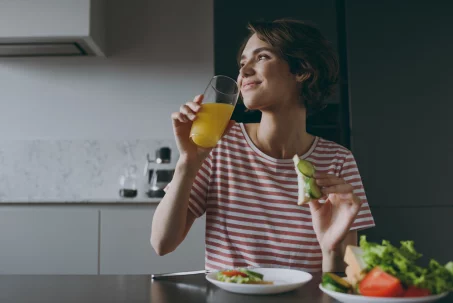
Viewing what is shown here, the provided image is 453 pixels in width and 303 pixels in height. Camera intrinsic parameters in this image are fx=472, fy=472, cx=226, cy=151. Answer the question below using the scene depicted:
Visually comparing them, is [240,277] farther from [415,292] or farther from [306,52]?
[306,52]

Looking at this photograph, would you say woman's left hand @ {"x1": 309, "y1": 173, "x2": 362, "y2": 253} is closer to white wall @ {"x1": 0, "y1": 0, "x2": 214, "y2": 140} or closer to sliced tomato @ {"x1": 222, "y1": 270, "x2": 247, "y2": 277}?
sliced tomato @ {"x1": 222, "y1": 270, "x2": 247, "y2": 277}

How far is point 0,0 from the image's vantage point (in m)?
2.73

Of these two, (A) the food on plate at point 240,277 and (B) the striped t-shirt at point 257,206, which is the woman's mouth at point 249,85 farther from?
(A) the food on plate at point 240,277

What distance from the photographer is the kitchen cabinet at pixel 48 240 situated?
2479 millimetres

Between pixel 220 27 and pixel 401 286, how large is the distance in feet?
7.57

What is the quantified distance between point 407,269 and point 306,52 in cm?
90

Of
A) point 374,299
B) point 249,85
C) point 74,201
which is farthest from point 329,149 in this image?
point 74,201

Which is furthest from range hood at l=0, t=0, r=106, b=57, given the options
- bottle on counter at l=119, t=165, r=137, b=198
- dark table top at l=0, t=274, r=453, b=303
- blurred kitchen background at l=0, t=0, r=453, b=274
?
dark table top at l=0, t=274, r=453, b=303

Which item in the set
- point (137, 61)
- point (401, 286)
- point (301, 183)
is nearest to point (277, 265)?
point (301, 183)

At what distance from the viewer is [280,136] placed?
4.82ft

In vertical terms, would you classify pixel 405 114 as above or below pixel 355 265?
above

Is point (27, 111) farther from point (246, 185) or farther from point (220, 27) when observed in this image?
point (246, 185)

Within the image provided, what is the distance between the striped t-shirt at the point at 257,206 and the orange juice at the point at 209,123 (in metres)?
0.28

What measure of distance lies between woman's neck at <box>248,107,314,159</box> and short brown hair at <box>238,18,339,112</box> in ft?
0.36
